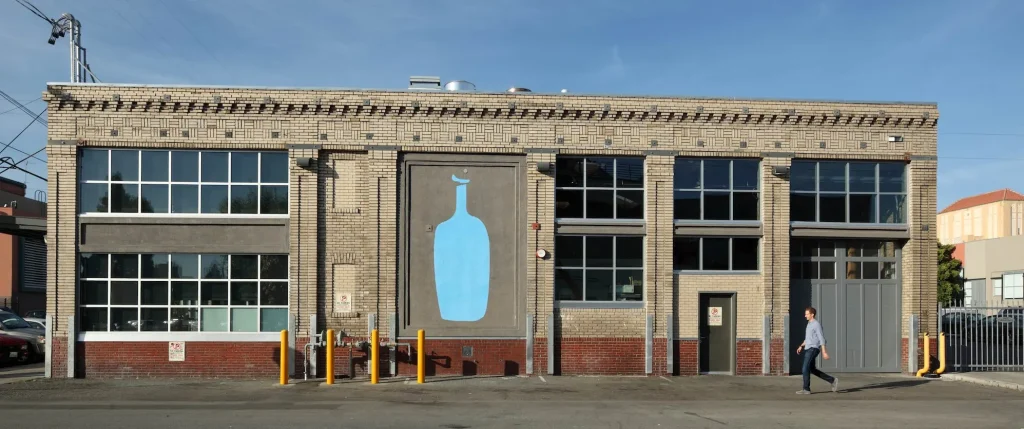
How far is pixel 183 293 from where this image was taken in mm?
17938

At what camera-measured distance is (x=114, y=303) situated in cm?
1780

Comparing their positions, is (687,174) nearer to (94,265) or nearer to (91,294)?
(94,265)

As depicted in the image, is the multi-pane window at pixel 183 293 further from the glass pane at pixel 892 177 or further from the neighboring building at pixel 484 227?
the glass pane at pixel 892 177

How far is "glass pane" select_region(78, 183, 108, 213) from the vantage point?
701 inches

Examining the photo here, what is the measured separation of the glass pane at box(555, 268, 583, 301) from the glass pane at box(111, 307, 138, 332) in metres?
8.93

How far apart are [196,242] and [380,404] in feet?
21.5

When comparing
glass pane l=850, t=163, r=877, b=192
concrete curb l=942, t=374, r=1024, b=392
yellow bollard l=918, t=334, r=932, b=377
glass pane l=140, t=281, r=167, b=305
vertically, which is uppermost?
glass pane l=850, t=163, r=877, b=192

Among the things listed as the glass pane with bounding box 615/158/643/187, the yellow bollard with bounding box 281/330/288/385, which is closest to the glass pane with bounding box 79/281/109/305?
the yellow bollard with bounding box 281/330/288/385

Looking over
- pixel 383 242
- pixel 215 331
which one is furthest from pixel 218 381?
pixel 383 242

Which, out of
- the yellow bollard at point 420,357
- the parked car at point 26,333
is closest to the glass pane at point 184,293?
the yellow bollard at point 420,357

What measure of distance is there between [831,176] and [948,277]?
37.2 meters

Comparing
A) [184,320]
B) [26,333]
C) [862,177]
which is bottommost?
[26,333]

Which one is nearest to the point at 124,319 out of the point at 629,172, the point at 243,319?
the point at 243,319

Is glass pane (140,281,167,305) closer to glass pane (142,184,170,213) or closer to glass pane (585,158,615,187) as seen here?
glass pane (142,184,170,213)
